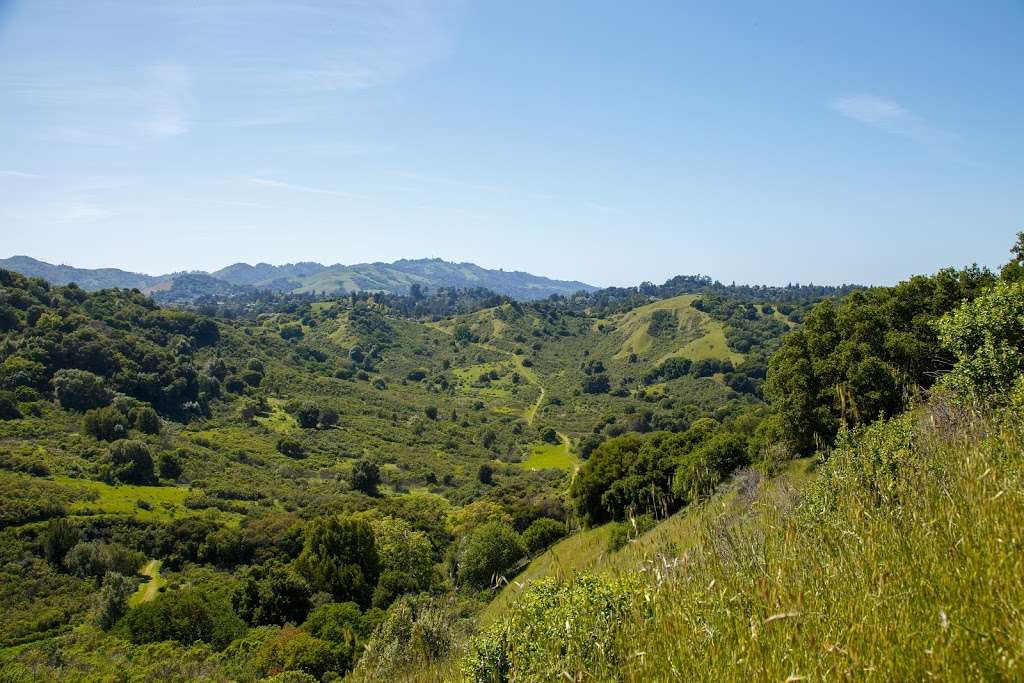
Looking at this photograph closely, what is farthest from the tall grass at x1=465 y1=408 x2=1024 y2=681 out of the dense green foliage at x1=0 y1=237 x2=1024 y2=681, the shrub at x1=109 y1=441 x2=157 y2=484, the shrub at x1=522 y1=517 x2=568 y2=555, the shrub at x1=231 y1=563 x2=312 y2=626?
the shrub at x1=109 y1=441 x2=157 y2=484

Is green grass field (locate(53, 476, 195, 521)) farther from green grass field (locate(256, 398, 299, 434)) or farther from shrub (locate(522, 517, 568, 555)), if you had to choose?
shrub (locate(522, 517, 568, 555))

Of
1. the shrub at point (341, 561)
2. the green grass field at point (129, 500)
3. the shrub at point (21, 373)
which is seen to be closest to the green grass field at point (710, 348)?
the shrub at point (341, 561)

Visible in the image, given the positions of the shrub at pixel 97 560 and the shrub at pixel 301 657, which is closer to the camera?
the shrub at pixel 301 657

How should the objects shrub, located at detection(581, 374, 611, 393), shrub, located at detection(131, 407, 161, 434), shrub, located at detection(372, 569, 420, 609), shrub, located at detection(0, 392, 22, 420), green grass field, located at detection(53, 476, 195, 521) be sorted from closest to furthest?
shrub, located at detection(372, 569, 420, 609) < green grass field, located at detection(53, 476, 195, 521) < shrub, located at detection(0, 392, 22, 420) < shrub, located at detection(131, 407, 161, 434) < shrub, located at detection(581, 374, 611, 393)

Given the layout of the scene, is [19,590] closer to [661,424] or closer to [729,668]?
[729,668]

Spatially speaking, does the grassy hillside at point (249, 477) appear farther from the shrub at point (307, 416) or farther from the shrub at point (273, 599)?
the shrub at point (307, 416)

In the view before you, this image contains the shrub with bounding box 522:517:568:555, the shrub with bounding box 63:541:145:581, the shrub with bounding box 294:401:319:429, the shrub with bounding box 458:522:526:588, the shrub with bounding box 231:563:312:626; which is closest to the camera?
the shrub with bounding box 231:563:312:626

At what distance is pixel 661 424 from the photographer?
115 m

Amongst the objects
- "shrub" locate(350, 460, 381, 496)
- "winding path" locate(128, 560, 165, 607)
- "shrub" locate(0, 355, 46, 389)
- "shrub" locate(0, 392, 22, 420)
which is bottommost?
"shrub" locate(350, 460, 381, 496)

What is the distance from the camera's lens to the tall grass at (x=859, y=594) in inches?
117

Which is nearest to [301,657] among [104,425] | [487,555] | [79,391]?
[487,555]

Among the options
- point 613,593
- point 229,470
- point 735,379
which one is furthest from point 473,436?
point 613,593

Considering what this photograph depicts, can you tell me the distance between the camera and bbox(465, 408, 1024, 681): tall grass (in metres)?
2.97

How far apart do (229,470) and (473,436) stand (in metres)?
51.8
